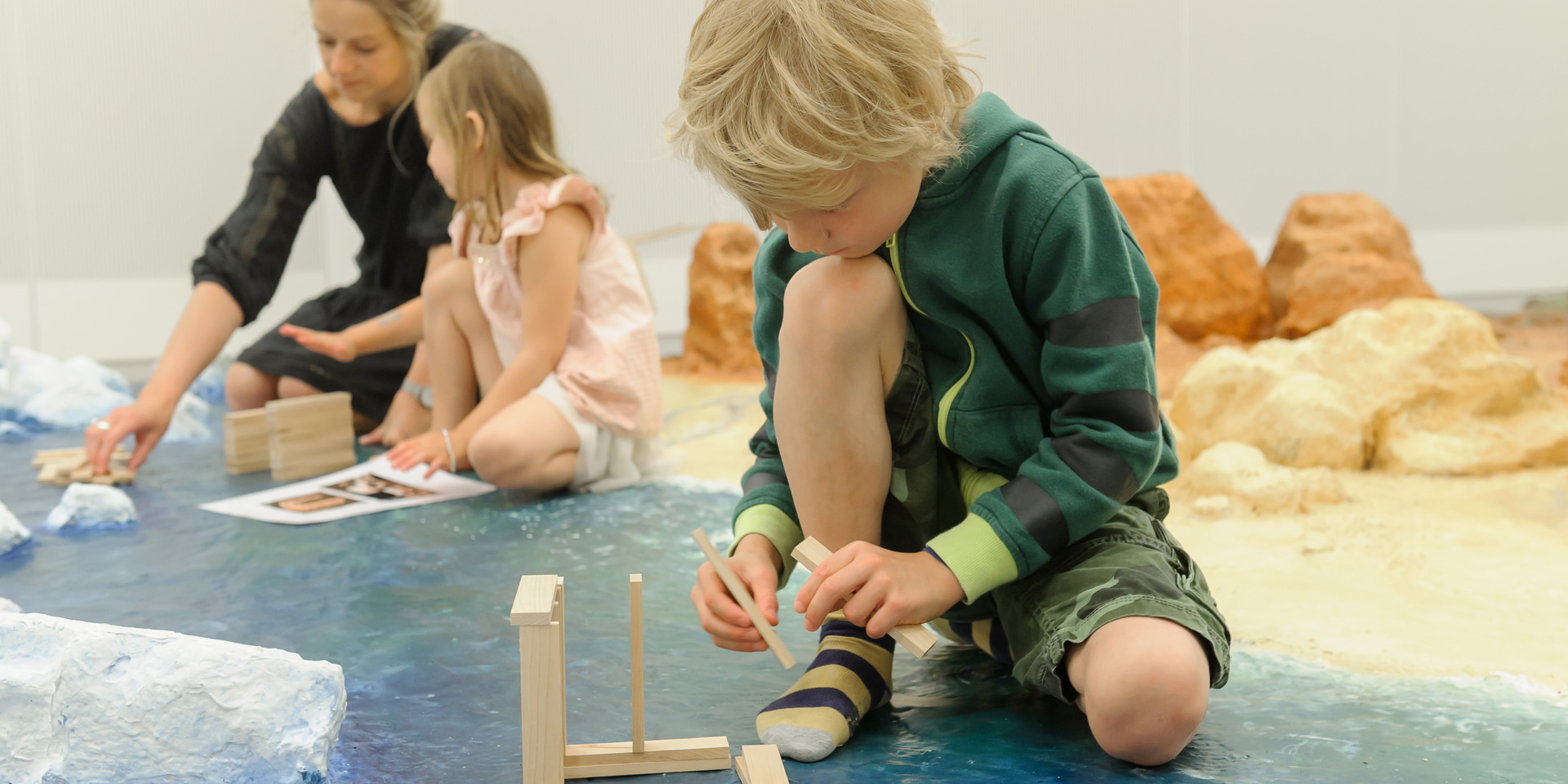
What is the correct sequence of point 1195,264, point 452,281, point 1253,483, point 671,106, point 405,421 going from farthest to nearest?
point 671,106, point 1195,264, point 405,421, point 452,281, point 1253,483

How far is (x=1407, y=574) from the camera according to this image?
49.3 inches

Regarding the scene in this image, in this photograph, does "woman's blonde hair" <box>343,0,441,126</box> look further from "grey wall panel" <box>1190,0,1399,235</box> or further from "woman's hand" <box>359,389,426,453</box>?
"grey wall panel" <box>1190,0,1399,235</box>

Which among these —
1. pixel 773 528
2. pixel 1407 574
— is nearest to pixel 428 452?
pixel 773 528

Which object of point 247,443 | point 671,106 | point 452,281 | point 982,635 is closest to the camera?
point 982,635

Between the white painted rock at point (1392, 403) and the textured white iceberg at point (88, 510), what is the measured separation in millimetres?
1542

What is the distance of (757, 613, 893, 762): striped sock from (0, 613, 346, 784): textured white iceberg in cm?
31

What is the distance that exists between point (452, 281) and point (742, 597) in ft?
3.90

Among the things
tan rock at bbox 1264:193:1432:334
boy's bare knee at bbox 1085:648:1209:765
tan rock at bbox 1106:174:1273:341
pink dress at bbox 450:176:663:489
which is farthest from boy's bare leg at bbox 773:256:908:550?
tan rock at bbox 1264:193:1432:334

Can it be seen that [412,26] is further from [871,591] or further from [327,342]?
[871,591]

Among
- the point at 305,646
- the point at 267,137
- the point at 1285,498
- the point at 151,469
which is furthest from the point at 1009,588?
the point at 267,137

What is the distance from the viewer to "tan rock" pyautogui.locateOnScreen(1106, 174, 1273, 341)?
3.21 metres

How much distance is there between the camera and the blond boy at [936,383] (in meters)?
0.75

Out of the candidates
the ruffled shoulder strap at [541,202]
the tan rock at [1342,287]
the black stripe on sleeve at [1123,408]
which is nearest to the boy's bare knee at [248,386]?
the ruffled shoulder strap at [541,202]

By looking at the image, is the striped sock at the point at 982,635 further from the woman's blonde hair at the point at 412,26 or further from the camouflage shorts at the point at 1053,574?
the woman's blonde hair at the point at 412,26
